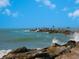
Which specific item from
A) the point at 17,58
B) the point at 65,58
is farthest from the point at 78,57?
the point at 17,58

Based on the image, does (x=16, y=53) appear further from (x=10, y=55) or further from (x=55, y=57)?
(x=55, y=57)

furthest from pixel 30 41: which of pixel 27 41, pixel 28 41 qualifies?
pixel 27 41

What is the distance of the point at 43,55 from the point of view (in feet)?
43.5

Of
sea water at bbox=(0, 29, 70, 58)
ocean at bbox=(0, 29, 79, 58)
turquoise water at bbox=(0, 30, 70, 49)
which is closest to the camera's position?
ocean at bbox=(0, 29, 79, 58)

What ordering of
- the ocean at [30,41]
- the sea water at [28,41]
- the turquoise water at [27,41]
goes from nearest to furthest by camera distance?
the ocean at [30,41] → the sea water at [28,41] → the turquoise water at [27,41]

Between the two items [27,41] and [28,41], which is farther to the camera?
[27,41]

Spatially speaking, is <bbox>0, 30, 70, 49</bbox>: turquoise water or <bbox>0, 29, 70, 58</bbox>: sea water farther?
<bbox>0, 30, 70, 49</bbox>: turquoise water

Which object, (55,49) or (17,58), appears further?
(55,49)

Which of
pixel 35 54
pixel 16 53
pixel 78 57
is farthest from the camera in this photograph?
pixel 16 53

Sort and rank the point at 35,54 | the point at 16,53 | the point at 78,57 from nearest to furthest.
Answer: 1. the point at 78,57
2. the point at 35,54
3. the point at 16,53

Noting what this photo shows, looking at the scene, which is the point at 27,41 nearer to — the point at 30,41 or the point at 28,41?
the point at 28,41

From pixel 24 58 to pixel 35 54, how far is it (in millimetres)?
603

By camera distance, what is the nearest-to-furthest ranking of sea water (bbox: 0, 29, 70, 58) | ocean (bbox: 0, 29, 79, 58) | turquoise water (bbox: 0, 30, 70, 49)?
ocean (bbox: 0, 29, 79, 58) < sea water (bbox: 0, 29, 70, 58) < turquoise water (bbox: 0, 30, 70, 49)

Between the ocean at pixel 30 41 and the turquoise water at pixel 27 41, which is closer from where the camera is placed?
the ocean at pixel 30 41
